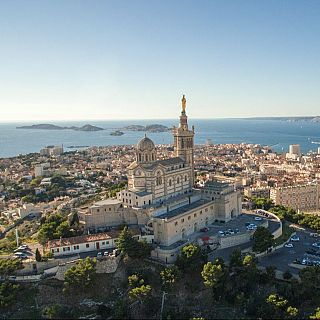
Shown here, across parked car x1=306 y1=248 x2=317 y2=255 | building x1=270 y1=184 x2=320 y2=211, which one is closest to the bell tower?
parked car x1=306 y1=248 x2=317 y2=255

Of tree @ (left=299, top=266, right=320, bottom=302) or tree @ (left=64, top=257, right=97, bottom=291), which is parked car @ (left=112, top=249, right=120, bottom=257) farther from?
tree @ (left=299, top=266, right=320, bottom=302)

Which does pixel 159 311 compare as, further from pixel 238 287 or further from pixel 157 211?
pixel 157 211

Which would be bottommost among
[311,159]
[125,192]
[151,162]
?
[311,159]

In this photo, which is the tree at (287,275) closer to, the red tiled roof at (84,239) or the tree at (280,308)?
the tree at (280,308)

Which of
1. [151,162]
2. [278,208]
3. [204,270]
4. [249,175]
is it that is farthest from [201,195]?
[249,175]

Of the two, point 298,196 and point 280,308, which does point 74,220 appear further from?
point 298,196

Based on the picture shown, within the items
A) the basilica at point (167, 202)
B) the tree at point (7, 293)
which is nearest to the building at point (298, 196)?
the basilica at point (167, 202)
